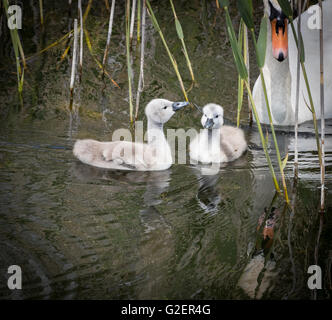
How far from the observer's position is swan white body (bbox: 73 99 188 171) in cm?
369

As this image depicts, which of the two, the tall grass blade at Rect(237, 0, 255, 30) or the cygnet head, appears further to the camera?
the cygnet head

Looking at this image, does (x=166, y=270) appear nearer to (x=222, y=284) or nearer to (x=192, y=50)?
(x=222, y=284)

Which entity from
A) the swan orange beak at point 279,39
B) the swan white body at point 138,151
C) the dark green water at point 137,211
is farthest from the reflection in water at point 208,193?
the swan orange beak at point 279,39

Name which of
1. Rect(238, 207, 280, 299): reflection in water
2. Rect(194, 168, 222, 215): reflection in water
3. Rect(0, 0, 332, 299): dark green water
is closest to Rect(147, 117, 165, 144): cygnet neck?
Rect(0, 0, 332, 299): dark green water

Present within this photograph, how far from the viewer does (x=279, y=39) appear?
4453 mm

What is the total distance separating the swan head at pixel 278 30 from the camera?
432 centimetres

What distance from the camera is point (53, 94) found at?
480 centimetres

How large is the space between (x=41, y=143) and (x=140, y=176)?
822mm

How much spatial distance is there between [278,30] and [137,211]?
2.07m

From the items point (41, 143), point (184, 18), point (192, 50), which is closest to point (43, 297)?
point (41, 143)

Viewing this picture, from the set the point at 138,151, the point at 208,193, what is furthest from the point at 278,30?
the point at 208,193

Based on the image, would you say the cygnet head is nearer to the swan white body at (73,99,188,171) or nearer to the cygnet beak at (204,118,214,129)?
the swan white body at (73,99,188,171)

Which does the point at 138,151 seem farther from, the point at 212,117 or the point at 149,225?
the point at 149,225

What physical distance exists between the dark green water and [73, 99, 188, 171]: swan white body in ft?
0.20
